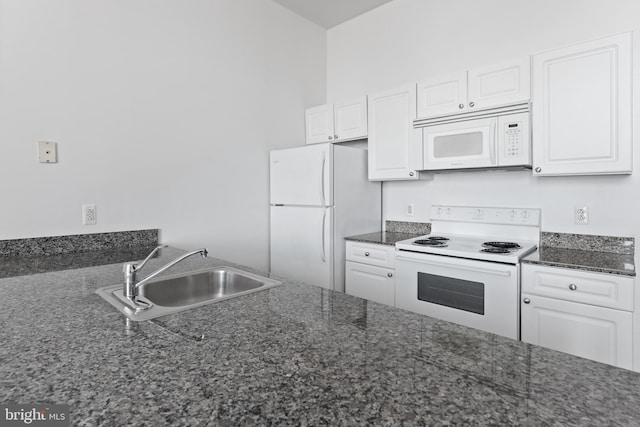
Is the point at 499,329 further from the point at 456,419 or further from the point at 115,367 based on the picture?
the point at 115,367

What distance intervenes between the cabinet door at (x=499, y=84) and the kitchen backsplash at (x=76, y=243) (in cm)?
243

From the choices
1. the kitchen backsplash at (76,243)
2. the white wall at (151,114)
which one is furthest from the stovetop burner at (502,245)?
the kitchen backsplash at (76,243)

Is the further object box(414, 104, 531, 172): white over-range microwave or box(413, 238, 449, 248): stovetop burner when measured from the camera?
box(413, 238, 449, 248): stovetop burner

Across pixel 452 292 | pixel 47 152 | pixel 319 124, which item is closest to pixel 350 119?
pixel 319 124

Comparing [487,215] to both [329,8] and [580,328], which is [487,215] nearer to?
[580,328]

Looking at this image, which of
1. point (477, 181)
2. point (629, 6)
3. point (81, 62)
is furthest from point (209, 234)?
point (629, 6)

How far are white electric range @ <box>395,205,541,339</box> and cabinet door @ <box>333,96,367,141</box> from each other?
1078 mm

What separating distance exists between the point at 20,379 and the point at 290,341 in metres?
0.53

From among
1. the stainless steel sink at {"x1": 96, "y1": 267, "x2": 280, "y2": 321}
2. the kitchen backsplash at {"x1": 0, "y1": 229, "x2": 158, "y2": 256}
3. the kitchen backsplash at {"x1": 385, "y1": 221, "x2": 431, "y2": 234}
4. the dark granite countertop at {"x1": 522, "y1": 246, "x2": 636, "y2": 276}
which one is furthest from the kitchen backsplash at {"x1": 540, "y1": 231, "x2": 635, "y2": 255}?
the kitchen backsplash at {"x1": 0, "y1": 229, "x2": 158, "y2": 256}

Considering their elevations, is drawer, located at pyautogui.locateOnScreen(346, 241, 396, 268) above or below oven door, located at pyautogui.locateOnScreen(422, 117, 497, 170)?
below

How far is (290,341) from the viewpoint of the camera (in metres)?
0.82

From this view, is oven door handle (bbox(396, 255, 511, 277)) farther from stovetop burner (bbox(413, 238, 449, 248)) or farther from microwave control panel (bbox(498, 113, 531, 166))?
microwave control panel (bbox(498, 113, 531, 166))

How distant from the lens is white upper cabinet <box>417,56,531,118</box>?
2211 mm

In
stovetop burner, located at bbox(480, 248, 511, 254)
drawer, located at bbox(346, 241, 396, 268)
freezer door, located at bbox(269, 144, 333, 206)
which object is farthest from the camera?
freezer door, located at bbox(269, 144, 333, 206)
